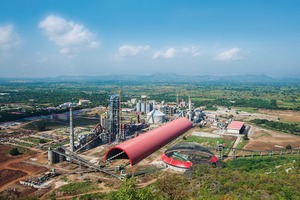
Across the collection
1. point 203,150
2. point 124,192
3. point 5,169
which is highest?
point 124,192

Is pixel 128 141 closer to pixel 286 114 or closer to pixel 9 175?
pixel 9 175

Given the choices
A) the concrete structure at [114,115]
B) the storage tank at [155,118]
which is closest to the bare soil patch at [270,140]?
the storage tank at [155,118]

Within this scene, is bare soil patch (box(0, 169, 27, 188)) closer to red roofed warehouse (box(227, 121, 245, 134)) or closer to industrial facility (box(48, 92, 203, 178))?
industrial facility (box(48, 92, 203, 178))

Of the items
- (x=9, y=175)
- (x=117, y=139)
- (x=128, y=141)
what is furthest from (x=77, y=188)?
(x=117, y=139)

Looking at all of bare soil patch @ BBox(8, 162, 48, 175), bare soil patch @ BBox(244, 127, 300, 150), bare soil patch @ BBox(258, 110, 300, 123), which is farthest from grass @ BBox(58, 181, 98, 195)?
bare soil patch @ BBox(258, 110, 300, 123)

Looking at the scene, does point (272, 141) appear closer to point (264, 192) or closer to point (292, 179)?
point (292, 179)

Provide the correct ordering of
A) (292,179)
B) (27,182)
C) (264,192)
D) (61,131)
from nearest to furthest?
(264,192)
(292,179)
(27,182)
(61,131)

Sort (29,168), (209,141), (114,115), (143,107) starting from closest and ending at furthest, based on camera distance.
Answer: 1. (29,168)
2. (114,115)
3. (209,141)
4. (143,107)

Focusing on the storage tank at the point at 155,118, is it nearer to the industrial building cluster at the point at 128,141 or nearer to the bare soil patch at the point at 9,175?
the industrial building cluster at the point at 128,141

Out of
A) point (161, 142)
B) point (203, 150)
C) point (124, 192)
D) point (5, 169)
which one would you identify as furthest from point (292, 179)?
point (5, 169)
